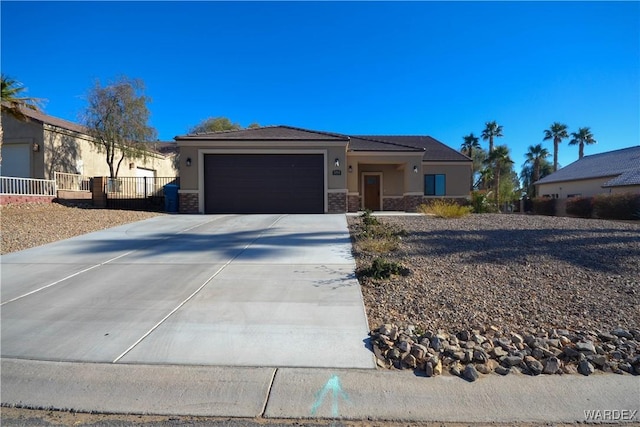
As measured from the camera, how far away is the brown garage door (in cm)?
1673

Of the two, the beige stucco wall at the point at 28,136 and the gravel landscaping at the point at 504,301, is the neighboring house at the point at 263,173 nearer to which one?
the gravel landscaping at the point at 504,301

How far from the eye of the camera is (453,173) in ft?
81.3

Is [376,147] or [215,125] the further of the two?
[215,125]

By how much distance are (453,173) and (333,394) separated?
77.6ft

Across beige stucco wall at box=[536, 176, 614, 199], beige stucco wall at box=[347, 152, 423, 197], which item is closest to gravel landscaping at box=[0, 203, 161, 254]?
beige stucco wall at box=[347, 152, 423, 197]

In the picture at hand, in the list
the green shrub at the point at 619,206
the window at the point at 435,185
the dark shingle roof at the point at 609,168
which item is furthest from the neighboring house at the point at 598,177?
the window at the point at 435,185

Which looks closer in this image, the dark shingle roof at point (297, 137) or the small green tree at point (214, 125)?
the dark shingle roof at point (297, 137)

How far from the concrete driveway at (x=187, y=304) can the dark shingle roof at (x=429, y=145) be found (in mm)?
17376

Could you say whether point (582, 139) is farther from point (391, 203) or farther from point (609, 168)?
point (391, 203)

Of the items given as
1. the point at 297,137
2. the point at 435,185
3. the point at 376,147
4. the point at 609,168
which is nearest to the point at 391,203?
the point at 376,147

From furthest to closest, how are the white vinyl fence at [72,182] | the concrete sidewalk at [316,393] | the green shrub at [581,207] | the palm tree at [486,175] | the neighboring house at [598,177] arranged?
the palm tree at [486,175]
the neighboring house at [598,177]
the green shrub at [581,207]
the white vinyl fence at [72,182]
the concrete sidewalk at [316,393]

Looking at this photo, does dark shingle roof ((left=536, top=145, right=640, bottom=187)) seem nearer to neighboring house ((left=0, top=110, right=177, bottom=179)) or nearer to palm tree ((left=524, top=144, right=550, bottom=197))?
palm tree ((left=524, top=144, right=550, bottom=197))

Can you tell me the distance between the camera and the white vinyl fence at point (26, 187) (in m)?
15.8

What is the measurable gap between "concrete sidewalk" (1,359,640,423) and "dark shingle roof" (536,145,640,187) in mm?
26391
